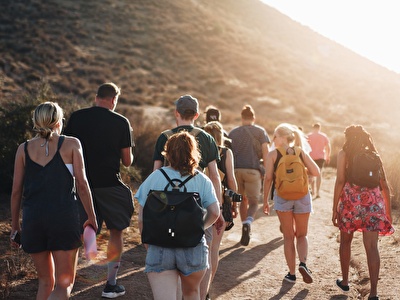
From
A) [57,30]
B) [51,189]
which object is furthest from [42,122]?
[57,30]

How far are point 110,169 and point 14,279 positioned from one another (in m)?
1.84

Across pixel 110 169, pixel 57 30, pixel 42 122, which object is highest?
pixel 57 30

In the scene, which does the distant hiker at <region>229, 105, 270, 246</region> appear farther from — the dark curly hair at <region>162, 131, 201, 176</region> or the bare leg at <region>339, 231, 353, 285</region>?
the dark curly hair at <region>162, 131, 201, 176</region>

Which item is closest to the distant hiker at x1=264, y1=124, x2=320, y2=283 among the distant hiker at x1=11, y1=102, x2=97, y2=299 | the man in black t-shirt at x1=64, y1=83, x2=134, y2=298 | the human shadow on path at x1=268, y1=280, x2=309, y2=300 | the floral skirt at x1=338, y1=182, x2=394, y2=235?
the human shadow on path at x1=268, y1=280, x2=309, y2=300

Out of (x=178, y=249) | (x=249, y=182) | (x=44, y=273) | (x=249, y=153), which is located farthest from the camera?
(x=249, y=182)

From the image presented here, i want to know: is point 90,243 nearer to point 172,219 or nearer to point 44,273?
point 44,273

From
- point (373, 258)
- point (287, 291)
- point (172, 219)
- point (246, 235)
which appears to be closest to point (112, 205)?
point (172, 219)

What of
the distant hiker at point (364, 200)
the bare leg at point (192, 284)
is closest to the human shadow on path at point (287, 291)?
the distant hiker at point (364, 200)

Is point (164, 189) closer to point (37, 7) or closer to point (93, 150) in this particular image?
point (93, 150)

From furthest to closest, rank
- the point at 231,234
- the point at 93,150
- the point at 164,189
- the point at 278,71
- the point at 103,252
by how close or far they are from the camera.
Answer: the point at 278,71, the point at 231,234, the point at 103,252, the point at 93,150, the point at 164,189

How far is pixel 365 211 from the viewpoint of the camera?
5.91 meters

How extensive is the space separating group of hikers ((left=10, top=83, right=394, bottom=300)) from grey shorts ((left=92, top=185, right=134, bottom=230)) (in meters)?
0.01

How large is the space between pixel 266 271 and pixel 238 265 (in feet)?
1.41

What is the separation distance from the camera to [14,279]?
6.25 meters
